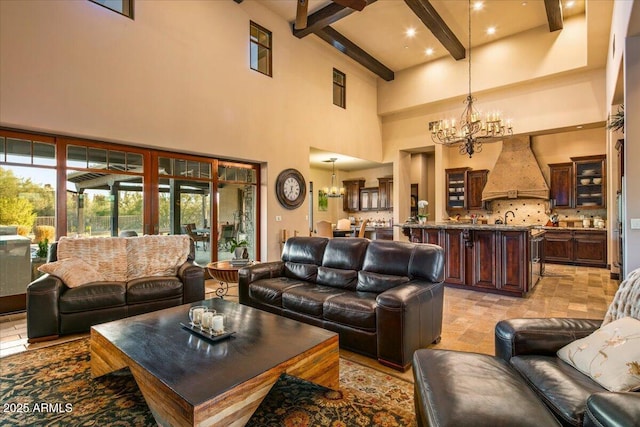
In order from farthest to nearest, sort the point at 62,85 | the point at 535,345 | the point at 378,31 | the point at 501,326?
the point at 378,31
the point at 62,85
the point at 501,326
the point at 535,345

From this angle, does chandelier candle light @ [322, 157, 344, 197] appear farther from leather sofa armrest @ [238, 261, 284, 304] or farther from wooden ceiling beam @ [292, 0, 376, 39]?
leather sofa armrest @ [238, 261, 284, 304]

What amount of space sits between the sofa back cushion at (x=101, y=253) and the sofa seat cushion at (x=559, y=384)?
13.3ft

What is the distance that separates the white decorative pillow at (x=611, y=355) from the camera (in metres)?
1.37

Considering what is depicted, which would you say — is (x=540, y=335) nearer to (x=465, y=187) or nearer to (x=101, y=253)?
(x=101, y=253)

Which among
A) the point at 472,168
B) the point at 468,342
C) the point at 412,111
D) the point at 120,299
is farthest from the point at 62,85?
the point at 472,168

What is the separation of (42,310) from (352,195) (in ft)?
31.3

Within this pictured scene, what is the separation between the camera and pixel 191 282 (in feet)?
12.8

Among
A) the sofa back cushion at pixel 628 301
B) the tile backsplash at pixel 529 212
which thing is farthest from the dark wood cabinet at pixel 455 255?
Answer: the tile backsplash at pixel 529 212

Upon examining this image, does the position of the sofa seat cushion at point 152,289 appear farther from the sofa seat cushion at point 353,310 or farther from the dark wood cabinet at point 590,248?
the dark wood cabinet at point 590,248

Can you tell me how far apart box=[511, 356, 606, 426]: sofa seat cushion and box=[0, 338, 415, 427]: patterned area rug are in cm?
73

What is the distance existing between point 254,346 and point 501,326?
1537mm

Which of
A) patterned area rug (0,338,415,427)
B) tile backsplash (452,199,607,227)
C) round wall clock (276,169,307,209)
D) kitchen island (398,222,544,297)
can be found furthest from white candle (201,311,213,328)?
tile backsplash (452,199,607,227)

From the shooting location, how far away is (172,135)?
509cm

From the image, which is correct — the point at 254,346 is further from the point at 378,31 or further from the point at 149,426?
the point at 378,31
